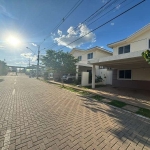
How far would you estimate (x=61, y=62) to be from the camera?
17.9 meters

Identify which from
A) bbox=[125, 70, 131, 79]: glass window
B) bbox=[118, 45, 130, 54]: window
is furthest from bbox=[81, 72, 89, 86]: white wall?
bbox=[118, 45, 130, 54]: window

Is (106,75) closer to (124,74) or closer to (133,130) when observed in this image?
(124,74)

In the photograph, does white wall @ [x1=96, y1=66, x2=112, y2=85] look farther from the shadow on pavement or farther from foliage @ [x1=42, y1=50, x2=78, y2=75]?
the shadow on pavement

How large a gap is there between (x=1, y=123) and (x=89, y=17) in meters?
9.02

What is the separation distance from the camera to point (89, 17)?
8680 mm

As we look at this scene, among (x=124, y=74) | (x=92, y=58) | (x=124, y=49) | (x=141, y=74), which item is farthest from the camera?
(x=92, y=58)

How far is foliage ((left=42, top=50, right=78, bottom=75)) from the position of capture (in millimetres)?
16962

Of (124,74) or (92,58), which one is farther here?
(92,58)

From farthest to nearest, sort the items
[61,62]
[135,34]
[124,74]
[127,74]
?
1. [61,62]
2. [124,74]
3. [127,74]
4. [135,34]

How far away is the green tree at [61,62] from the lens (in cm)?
1696

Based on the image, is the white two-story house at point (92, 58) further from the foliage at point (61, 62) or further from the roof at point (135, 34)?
the roof at point (135, 34)

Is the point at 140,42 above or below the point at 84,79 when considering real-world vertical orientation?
above

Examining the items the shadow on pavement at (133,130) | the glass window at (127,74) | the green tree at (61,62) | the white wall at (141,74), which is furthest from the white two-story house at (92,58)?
the shadow on pavement at (133,130)

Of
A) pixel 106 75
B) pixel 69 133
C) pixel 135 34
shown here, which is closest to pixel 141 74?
pixel 135 34
